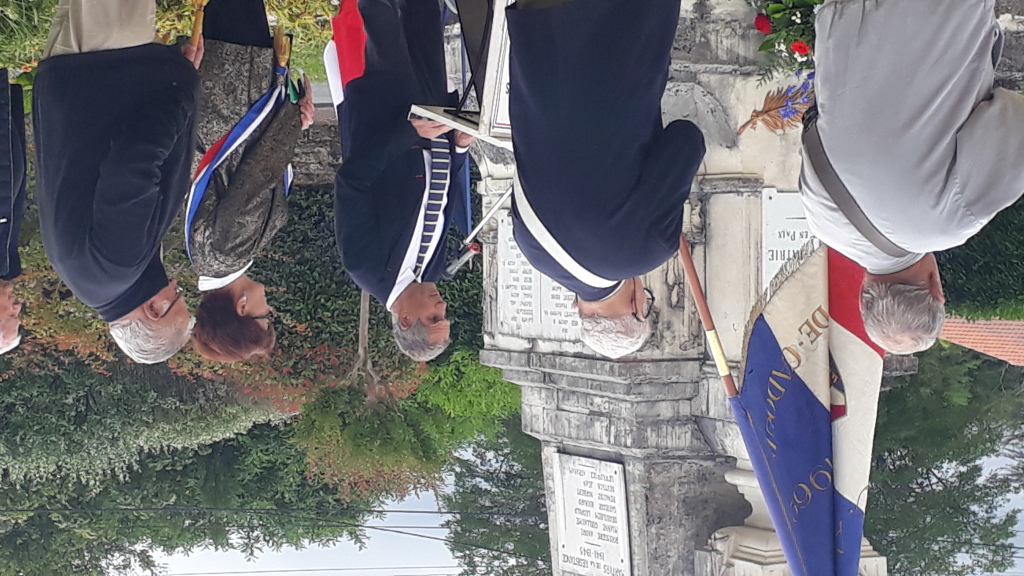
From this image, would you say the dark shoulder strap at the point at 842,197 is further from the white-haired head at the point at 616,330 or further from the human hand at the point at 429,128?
the human hand at the point at 429,128

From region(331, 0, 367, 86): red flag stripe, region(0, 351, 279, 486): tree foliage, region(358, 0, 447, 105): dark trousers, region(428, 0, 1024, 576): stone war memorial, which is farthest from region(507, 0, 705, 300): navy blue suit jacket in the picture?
region(0, 351, 279, 486): tree foliage

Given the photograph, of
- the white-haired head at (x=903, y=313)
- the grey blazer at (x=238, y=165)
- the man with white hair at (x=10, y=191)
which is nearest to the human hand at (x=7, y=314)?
the man with white hair at (x=10, y=191)

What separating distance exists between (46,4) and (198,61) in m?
0.77

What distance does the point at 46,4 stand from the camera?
130 inches

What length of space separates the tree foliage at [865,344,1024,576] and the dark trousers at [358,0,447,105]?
14.7ft

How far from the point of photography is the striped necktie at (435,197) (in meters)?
3.14

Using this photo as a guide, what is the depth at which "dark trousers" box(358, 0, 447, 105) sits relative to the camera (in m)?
3.40

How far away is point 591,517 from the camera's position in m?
4.82

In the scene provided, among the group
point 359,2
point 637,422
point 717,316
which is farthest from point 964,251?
point 359,2

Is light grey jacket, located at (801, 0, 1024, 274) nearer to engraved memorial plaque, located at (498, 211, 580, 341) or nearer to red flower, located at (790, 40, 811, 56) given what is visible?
red flower, located at (790, 40, 811, 56)

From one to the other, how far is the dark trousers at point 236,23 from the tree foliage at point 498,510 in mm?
5360

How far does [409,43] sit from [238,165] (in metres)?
0.94

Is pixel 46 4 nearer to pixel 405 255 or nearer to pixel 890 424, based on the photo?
pixel 405 255

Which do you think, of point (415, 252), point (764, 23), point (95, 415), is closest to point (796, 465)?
point (415, 252)
